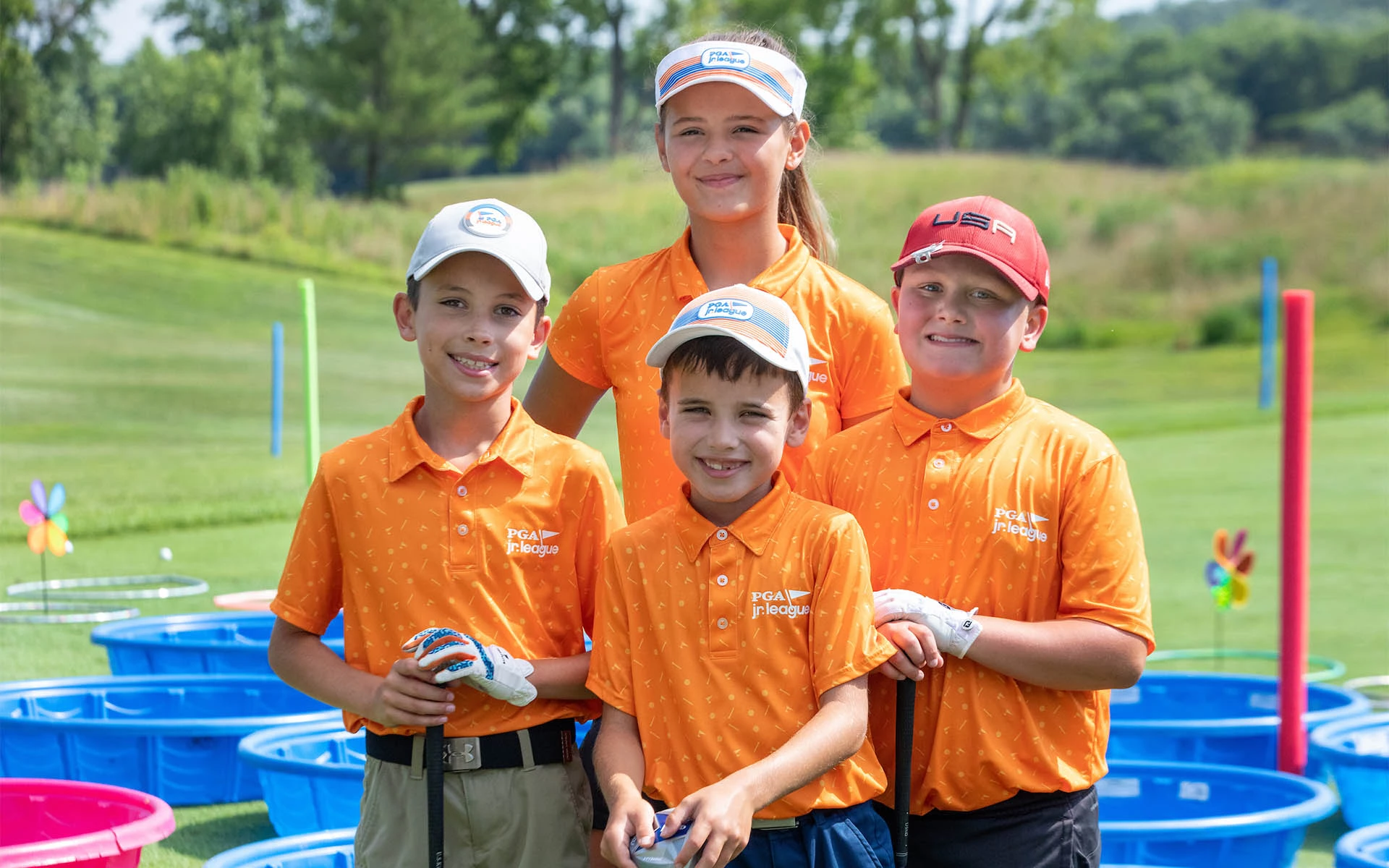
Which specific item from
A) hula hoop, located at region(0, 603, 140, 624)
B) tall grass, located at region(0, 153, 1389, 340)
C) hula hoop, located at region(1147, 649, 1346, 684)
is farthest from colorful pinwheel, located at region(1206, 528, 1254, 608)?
tall grass, located at region(0, 153, 1389, 340)

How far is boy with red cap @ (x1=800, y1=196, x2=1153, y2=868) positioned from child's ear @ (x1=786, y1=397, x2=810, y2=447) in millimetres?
108

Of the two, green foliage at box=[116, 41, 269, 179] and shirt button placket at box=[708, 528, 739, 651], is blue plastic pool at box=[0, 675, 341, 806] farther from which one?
green foliage at box=[116, 41, 269, 179]

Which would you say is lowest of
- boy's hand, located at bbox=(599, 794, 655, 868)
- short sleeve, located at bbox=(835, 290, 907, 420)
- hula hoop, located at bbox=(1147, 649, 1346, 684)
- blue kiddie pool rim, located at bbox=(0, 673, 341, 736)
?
hula hoop, located at bbox=(1147, 649, 1346, 684)

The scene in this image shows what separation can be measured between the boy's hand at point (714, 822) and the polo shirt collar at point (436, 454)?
0.60 metres

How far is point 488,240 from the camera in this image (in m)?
2.33

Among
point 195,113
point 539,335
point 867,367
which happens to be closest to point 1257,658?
point 867,367

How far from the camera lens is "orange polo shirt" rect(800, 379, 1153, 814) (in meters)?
2.25

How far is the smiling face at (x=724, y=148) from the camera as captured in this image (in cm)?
250

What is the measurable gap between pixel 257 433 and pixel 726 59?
11.7m

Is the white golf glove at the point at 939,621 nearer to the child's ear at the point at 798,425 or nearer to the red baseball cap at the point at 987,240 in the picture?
the child's ear at the point at 798,425

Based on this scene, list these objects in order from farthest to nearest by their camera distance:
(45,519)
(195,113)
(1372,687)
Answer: (195,113) → (1372,687) → (45,519)

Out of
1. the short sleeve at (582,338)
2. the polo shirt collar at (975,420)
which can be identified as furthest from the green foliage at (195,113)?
the polo shirt collar at (975,420)

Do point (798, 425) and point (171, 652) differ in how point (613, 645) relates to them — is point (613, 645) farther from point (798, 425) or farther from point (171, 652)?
point (171, 652)

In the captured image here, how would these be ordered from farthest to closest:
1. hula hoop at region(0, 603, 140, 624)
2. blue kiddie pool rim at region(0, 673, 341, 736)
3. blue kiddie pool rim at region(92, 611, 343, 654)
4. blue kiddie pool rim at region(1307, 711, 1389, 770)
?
hula hoop at region(0, 603, 140, 624), blue kiddie pool rim at region(92, 611, 343, 654), blue kiddie pool rim at region(0, 673, 341, 736), blue kiddie pool rim at region(1307, 711, 1389, 770)
